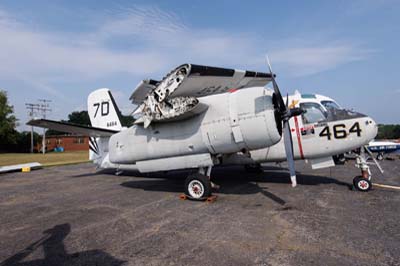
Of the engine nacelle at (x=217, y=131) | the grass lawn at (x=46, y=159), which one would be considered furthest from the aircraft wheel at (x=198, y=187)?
the grass lawn at (x=46, y=159)

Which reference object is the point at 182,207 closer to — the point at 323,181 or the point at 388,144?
the point at 323,181

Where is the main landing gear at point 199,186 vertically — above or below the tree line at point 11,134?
below

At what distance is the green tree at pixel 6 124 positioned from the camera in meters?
58.4

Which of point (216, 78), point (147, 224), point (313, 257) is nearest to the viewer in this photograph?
point (313, 257)

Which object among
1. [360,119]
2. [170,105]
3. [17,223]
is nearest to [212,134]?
[170,105]

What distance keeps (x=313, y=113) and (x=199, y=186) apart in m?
4.65

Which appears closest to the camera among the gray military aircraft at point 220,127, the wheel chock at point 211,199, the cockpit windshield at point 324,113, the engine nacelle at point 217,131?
the engine nacelle at point 217,131

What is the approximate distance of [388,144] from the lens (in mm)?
21719

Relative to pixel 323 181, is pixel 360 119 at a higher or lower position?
higher

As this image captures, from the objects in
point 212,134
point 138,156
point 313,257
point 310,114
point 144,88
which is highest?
point 144,88

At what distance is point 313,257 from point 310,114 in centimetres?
570

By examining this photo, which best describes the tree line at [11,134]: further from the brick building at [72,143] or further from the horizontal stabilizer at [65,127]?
the horizontal stabilizer at [65,127]

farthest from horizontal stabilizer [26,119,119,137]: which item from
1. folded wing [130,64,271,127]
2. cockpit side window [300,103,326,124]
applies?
cockpit side window [300,103,326,124]

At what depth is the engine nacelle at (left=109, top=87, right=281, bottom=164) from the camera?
Answer: 6.54 metres
